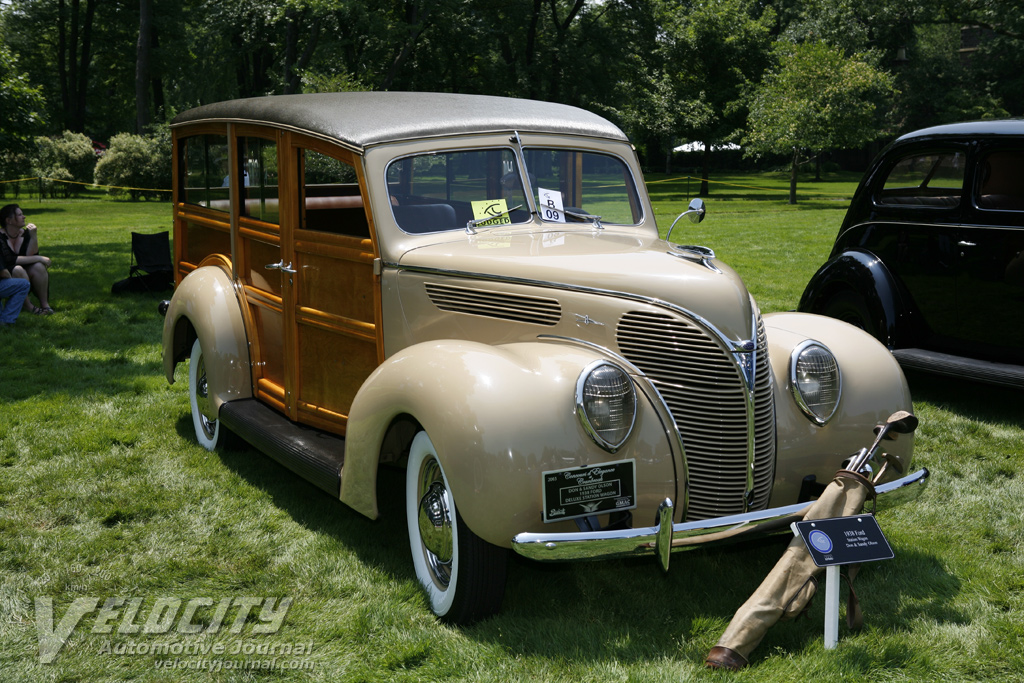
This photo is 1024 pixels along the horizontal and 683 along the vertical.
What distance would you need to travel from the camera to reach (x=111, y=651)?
3.39 meters

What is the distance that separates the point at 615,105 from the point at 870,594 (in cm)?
3353

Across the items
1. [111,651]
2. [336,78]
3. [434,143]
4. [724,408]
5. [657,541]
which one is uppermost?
[336,78]

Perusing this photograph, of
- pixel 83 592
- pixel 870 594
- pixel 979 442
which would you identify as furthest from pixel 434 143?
pixel 979 442

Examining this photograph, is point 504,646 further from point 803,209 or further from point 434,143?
point 803,209

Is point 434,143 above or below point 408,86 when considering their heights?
below

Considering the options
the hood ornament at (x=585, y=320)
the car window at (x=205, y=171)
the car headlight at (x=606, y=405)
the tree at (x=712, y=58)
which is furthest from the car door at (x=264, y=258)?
the tree at (x=712, y=58)

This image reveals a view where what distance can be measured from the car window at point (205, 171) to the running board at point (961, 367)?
5.00 meters

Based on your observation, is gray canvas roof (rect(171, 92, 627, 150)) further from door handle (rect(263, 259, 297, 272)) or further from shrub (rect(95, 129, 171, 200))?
shrub (rect(95, 129, 171, 200))

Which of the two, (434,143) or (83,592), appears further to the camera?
(434,143)

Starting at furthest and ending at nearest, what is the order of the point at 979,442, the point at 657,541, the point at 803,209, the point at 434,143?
the point at 803,209
the point at 979,442
the point at 434,143
the point at 657,541

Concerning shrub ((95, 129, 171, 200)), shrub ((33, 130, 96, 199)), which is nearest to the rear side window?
shrub ((95, 129, 171, 200))

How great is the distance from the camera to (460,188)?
443 centimetres

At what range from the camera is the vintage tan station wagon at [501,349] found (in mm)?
3178

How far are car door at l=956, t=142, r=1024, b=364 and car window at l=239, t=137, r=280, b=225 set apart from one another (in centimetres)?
488
